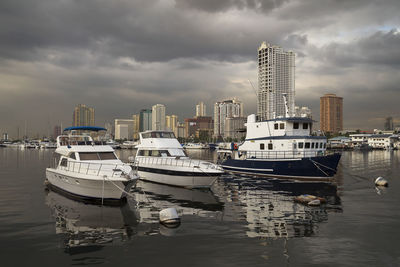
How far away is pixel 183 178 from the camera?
26.1 m

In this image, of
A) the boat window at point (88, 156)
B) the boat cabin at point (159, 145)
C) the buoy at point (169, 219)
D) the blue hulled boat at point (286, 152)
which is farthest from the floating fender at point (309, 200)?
the boat window at point (88, 156)

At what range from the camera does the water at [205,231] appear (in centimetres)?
1112

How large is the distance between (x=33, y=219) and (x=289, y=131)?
27.2 metres

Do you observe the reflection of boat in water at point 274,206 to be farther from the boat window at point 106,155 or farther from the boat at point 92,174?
the boat window at point 106,155


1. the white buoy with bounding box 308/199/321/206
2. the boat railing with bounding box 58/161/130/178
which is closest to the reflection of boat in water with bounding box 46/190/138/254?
the boat railing with bounding box 58/161/130/178

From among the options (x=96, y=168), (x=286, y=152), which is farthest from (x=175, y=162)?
(x=286, y=152)

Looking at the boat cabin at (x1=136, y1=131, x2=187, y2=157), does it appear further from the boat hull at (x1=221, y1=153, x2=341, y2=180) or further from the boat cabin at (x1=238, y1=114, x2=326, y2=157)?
the boat cabin at (x1=238, y1=114, x2=326, y2=157)

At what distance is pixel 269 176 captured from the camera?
33656mm

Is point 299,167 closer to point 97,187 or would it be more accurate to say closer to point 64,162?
point 97,187

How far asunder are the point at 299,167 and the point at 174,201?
631 inches

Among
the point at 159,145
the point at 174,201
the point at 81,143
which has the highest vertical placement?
the point at 81,143

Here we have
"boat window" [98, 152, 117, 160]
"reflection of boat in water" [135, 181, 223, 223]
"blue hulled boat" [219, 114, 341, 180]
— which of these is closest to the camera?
"reflection of boat in water" [135, 181, 223, 223]

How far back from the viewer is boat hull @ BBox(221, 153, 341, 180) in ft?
100

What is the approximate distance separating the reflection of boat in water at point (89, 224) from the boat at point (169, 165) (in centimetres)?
634
